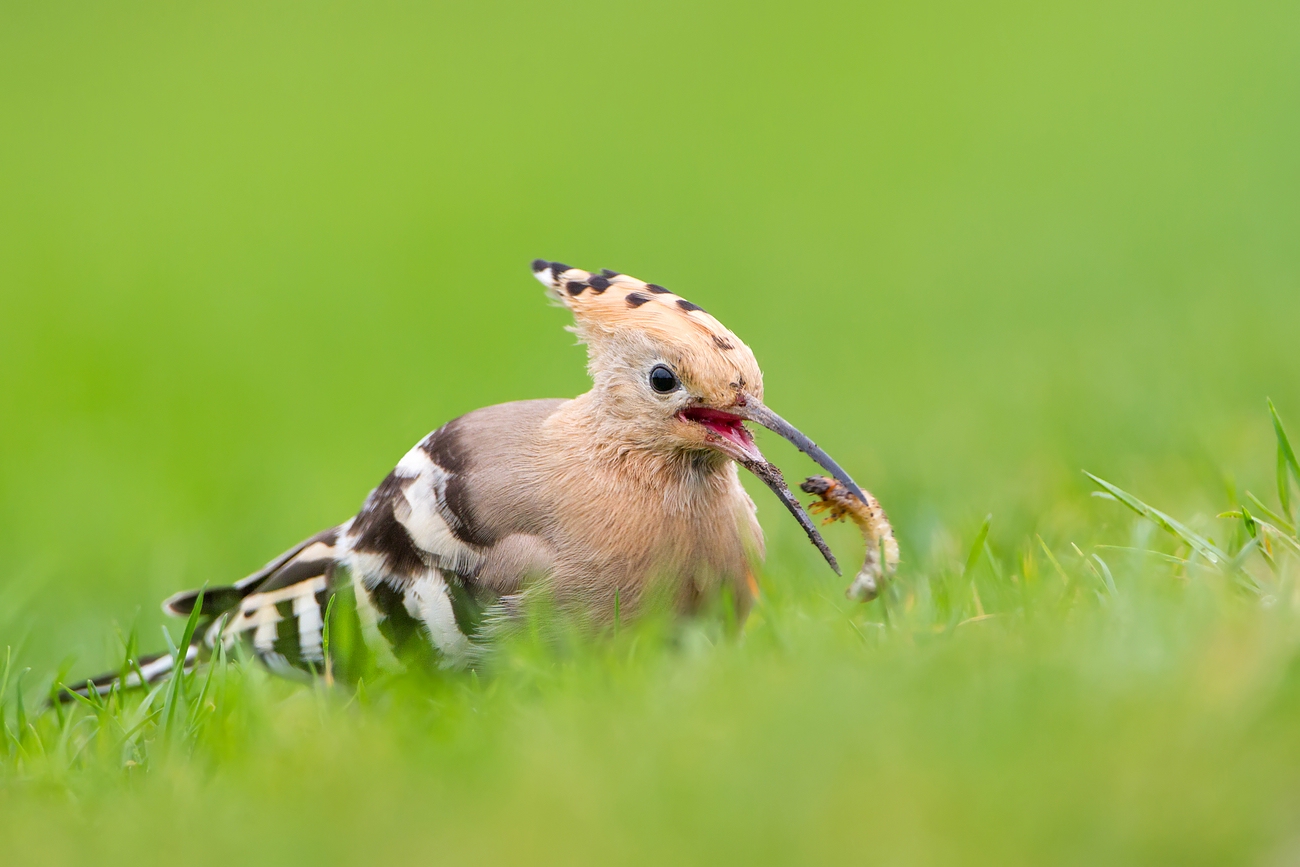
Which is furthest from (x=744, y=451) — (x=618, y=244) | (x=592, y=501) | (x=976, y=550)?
(x=618, y=244)

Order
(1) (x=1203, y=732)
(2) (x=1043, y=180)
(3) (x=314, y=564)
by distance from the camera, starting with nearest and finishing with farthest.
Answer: (1) (x=1203, y=732) → (3) (x=314, y=564) → (2) (x=1043, y=180)

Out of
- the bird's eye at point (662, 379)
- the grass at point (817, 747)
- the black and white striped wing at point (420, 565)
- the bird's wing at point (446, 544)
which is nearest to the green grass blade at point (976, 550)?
the grass at point (817, 747)

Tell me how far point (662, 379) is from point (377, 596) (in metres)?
0.84

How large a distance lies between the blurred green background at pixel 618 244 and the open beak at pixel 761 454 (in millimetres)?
826

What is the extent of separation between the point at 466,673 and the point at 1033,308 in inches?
236

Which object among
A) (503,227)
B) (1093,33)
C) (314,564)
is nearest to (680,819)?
(314,564)

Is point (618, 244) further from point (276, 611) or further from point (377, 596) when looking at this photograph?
point (377, 596)

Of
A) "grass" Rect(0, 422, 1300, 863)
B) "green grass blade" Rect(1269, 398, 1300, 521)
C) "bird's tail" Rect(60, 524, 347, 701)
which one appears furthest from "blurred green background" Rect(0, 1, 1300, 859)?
"grass" Rect(0, 422, 1300, 863)

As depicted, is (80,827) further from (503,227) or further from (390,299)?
(503,227)

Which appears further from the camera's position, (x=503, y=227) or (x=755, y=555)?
(x=503, y=227)

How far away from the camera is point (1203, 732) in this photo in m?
1.79

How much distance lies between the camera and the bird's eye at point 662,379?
3.17 m

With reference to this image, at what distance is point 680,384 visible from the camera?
10.4 ft

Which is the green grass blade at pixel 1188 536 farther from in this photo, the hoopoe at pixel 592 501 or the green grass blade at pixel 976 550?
the hoopoe at pixel 592 501
